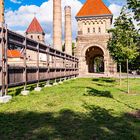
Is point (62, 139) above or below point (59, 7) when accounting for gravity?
below

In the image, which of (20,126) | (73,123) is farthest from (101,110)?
(20,126)

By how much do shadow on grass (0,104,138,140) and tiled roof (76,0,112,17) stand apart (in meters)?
65.3

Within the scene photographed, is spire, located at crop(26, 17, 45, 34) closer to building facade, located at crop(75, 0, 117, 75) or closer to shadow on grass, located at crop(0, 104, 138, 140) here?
building facade, located at crop(75, 0, 117, 75)

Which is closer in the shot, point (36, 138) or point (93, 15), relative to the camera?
point (36, 138)

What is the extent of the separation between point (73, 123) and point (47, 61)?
12618 mm

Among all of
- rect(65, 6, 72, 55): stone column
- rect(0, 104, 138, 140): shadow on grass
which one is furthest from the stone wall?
rect(0, 104, 138, 140): shadow on grass

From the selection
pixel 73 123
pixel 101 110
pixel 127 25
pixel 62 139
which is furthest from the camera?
pixel 127 25

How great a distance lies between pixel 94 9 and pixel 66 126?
69.6 m

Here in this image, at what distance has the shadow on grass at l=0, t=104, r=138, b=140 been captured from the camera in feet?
17.1

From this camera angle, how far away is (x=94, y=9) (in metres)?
73.4

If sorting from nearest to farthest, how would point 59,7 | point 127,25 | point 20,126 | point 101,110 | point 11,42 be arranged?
1. point 20,126
2. point 101,110
3. point 11,42
4. point 127,25
5. point 59,7

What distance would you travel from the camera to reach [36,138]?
16.4ft

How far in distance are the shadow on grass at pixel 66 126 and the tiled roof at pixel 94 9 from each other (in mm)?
65329

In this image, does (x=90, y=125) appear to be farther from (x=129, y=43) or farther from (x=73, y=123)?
(x=129, y=43)
